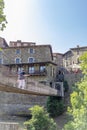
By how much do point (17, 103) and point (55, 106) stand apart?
7653 millimetres

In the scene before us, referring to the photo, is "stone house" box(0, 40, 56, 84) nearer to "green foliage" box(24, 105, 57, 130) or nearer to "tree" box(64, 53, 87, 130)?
"green foliage" box(24, 105, 57, 130)

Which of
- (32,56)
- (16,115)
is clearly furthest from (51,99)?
(32,56)

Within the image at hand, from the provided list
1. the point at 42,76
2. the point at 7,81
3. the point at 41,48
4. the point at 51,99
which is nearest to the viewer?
the point at 7,81

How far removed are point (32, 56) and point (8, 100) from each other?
38.7ft

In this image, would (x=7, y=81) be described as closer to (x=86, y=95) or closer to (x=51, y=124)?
(x=86, y=95)

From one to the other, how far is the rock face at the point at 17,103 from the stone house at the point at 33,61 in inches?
206

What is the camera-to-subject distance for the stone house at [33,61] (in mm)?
55359

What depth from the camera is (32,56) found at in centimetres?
5947

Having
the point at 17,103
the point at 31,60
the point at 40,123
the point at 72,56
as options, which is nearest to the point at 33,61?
the point at 31,60

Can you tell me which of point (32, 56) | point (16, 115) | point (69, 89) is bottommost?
point (16, 115)

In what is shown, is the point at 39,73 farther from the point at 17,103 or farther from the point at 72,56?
the point at 72,56

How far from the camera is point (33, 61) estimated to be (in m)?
58.8

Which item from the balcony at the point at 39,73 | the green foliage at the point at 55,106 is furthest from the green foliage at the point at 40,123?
the balcony at the point at 39,73

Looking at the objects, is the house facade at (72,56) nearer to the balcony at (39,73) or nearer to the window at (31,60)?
the window at (31,60)
